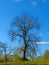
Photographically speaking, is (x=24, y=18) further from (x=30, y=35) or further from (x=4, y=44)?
(x=4, y=44)

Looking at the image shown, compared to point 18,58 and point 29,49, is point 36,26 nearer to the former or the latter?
point 29,49

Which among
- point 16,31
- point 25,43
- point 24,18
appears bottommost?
point 25,43

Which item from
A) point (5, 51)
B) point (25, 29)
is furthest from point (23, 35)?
point (5, 51)

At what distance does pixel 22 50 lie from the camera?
105ft

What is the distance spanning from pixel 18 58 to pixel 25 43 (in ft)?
13.6

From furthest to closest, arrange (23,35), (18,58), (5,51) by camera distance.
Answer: (5,51) → (18,58) → (23,35)

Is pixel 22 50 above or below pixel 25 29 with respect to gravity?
below

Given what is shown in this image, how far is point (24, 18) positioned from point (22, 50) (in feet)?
17.5

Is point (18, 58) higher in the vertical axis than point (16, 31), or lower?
lower

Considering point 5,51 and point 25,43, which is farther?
point 5,51

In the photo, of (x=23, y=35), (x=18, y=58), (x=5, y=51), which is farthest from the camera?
(x=5, y=51)

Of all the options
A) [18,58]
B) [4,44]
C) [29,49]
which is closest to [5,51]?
[4,44]

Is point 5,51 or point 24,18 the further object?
point 5,51

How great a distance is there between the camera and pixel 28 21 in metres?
32.0
